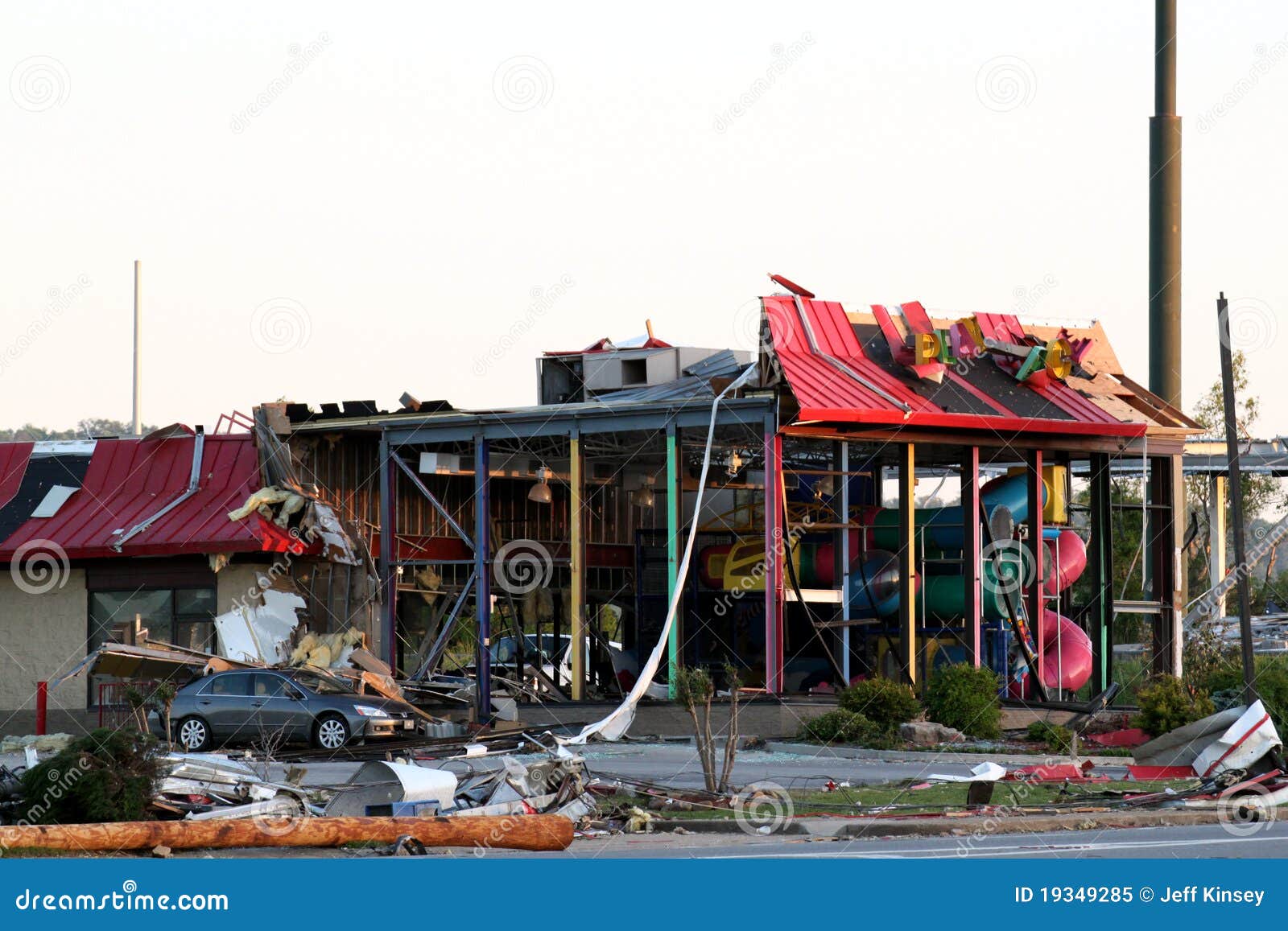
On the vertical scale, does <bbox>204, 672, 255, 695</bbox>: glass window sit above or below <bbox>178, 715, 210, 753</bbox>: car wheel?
above

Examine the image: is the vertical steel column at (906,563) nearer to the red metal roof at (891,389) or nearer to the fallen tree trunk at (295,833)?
Result: the red metal roof at (891,389)

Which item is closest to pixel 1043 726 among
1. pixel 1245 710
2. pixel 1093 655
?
pixel 1093 655

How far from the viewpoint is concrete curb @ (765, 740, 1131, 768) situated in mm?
24859

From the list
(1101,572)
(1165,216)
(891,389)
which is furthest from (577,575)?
(1165,216)

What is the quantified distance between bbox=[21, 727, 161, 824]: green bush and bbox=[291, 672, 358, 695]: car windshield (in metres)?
12.5

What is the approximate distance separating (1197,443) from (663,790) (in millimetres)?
28905

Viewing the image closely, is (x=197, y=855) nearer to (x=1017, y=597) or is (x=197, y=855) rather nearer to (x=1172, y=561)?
(x=1017, y=597)

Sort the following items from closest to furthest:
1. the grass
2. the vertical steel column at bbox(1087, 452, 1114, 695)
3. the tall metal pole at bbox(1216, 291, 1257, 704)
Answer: the grass, the tall metal pole at bbox(1216, 291, 1257, 704), the vertical steel column at bbox(1087, 452, 1114, 695)

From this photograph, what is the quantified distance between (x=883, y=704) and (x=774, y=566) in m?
3.19

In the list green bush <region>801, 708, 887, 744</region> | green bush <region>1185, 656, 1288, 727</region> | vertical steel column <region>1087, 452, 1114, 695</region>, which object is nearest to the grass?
green bush <region>1185, 656, 1288, 727</region>

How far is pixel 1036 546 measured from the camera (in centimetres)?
3297

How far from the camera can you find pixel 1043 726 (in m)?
29.0

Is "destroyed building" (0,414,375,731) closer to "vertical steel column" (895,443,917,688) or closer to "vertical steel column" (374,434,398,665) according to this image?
"vertical steel column" (374,434,398,665)

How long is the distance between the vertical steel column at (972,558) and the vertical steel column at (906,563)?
4.24 feet
